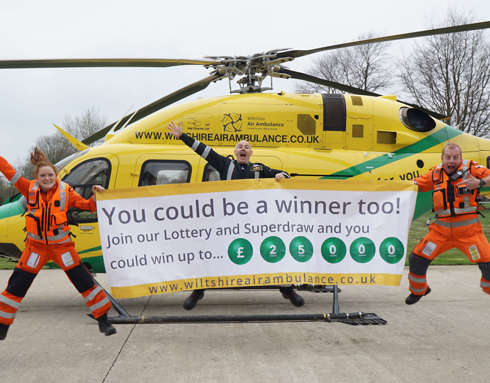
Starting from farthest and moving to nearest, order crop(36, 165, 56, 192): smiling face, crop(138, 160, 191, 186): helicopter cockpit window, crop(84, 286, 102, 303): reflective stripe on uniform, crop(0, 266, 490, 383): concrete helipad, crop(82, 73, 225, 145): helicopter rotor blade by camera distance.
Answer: crop(82, 73, 225, 145): helicopter rotor blade < crop(138, 160, 191, 186): helicopter cockpit window < crop(84, 286, 102, 303): reflective stripe on uniform < crop(36, 165, 56, 192): smiling face < crop(0, 266, 490, 383): concrete helipad

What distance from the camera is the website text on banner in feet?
14.5

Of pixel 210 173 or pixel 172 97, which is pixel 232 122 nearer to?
pixel 210 173

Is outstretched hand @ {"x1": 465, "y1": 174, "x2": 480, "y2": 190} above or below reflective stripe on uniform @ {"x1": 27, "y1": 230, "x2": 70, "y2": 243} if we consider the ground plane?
above

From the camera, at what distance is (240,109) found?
6.73 meters

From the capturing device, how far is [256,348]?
4270mm

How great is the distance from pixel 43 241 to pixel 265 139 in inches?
145

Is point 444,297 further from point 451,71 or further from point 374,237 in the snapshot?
point 451,71

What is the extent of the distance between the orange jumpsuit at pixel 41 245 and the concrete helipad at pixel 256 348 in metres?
0.54

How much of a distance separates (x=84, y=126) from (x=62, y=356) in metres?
35.7

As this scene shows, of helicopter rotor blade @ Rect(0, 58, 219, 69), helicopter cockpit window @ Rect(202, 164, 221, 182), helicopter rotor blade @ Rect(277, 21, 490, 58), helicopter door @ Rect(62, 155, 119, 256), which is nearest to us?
helicopter rotor blade @ Rect(277, 21, 490, 58)

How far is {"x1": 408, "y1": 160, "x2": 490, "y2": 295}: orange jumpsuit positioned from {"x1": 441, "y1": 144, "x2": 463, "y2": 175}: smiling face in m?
0.06

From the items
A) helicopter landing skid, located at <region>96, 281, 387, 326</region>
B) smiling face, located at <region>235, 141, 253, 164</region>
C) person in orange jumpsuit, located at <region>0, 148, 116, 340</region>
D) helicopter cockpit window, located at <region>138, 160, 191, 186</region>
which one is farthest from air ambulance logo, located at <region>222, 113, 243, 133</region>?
helicopter landing skid, located at <region>96, 281, 387, 326</region>

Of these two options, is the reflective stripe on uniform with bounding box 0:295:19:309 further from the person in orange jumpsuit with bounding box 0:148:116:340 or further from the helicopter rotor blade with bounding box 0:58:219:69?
the helicopter rotor blade with bounding box 0:58:219:69

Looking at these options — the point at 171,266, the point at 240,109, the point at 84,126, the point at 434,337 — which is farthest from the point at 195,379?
the point at 84,126
